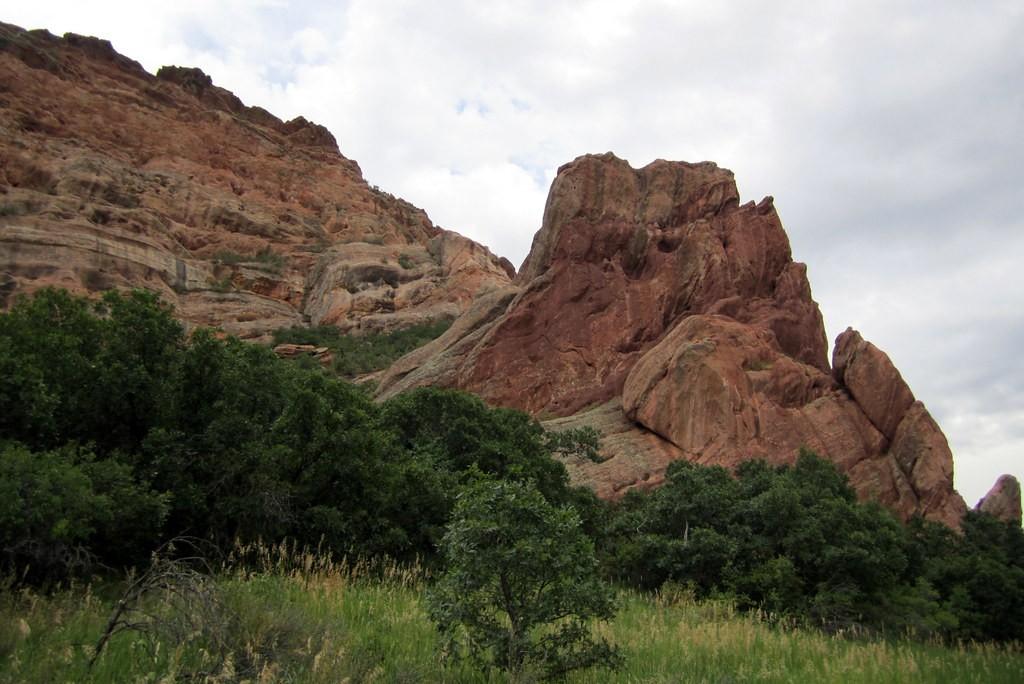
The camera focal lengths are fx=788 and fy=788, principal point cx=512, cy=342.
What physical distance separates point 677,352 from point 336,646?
29.3 m

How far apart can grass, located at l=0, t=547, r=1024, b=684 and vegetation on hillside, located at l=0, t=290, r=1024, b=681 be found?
0.07 m

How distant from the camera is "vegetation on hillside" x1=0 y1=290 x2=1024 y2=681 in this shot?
618 cm

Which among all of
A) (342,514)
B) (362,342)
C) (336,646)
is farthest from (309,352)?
(336,646)

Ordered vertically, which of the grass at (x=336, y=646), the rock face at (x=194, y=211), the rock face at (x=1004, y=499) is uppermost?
the rock face at (x=194, y=211)

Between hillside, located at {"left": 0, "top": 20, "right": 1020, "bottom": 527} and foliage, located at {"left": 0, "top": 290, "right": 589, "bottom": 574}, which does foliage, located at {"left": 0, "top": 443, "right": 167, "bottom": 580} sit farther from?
hillside, located at {"left": 0, "top": 20, "right": 1020, "bottom": 527}

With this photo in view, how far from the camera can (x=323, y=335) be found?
62.4m

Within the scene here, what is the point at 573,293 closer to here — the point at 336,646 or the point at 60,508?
the point at 60,508

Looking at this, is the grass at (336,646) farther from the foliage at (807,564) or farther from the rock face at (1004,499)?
the rock face at (1004,499)

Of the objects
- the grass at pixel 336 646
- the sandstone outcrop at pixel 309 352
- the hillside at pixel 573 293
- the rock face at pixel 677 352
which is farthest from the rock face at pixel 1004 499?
the sandstone outcrop at pixel 309 352

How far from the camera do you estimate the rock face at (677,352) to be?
31703 mm

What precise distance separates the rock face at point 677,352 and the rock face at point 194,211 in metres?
24.3

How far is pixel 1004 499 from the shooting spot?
37.4 meters

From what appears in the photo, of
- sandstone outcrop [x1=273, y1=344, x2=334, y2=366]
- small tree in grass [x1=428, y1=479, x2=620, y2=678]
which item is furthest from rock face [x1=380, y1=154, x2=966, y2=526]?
small tree in grass [x1=428, y1=479, x2=620, y2=678]

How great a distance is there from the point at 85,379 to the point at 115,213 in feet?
202
